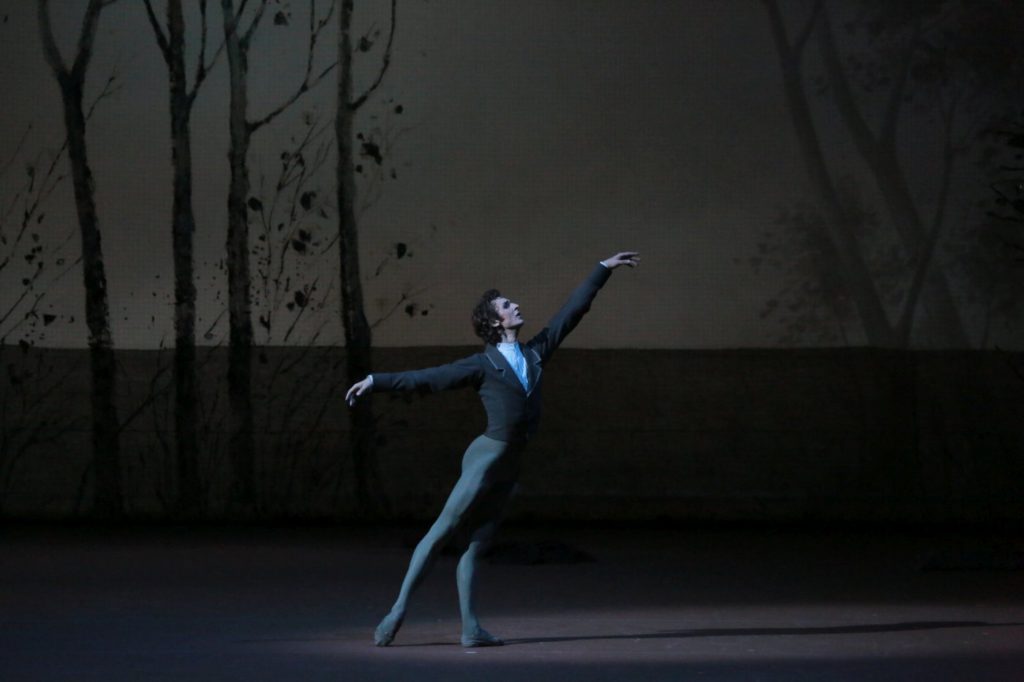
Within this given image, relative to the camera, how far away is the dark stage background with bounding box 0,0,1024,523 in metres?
13.1

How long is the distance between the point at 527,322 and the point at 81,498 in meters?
3.67

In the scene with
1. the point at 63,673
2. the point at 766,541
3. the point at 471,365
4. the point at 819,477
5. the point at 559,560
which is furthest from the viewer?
the point at 819,477

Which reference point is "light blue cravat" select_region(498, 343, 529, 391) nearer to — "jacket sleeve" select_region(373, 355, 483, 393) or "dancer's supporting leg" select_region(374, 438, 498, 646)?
"jacket sleeve" select_region(373, 355, 483, 393)

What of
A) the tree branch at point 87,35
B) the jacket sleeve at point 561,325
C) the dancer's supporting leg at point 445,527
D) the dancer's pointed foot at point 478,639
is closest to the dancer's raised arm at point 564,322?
the jacket sleeve at point 561,325

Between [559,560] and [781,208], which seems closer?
[559,560]

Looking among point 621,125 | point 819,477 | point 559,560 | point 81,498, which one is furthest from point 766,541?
point 81,498

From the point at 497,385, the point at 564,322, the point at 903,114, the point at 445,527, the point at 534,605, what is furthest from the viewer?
the point at 903,114

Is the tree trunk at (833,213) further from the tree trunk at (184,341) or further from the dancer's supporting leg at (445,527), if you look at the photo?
the dancer's supporting leg at (445,527)

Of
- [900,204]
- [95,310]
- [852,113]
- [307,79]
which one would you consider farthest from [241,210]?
[900,204]

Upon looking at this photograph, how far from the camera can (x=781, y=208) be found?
1311 centimetres

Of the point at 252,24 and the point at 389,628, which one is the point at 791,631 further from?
the point at 252,24

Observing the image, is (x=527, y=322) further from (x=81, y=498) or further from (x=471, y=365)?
(x=471, y=365)

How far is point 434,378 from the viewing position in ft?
23.1

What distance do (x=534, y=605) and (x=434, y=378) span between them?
2.11m
